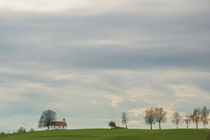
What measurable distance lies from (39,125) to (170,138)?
112429 millimetres

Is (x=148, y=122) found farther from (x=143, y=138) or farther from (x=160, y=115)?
(x=143, y=138)

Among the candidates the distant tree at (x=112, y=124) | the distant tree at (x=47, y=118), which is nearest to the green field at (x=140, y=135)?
the distant tree at (x=112, y=124)

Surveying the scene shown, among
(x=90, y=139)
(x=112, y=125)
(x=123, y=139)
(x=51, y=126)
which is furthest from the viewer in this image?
(x=51, y=126)

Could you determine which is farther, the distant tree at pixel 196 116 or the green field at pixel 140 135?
the distant tree at pixel 196 116

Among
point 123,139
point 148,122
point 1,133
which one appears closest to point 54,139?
point 123,139

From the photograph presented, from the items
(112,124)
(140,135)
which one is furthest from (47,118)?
(140,135)

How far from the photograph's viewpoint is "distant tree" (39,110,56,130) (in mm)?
193500

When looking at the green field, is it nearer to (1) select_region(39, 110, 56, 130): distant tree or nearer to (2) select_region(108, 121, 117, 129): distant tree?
(2) select_region(108, 121, 117, 129): distant tree

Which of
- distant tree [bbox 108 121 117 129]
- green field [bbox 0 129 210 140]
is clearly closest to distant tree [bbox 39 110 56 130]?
distant tree [bbox 108 121 117 129]

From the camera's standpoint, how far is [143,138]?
91062mm

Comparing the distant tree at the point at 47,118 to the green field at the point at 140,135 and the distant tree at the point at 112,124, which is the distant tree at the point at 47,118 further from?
the green field at the point at 140,135

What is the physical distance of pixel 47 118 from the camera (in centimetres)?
19438

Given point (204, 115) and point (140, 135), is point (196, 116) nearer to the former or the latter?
point (204, 115)

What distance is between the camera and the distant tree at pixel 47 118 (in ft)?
635
